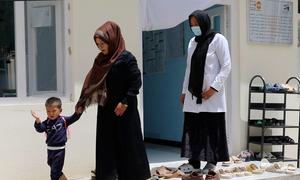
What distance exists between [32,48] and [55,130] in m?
1.10

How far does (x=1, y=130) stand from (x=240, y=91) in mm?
3059

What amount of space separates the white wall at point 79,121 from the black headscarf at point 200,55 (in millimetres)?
791

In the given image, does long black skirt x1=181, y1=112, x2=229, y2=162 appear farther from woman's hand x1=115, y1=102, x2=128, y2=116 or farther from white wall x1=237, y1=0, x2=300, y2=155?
white wall x1=237, y1=0, x2=300, y2=155

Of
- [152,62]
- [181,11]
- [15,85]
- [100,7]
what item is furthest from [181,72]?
[15,85]

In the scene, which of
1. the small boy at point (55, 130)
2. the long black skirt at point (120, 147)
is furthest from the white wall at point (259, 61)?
the small boy at point (55, 130)

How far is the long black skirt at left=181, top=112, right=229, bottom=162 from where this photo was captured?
4906 millimetres

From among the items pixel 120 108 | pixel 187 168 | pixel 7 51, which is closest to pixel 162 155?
pixel 187 168

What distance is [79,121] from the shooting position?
5.11m

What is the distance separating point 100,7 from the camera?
5.23 meters

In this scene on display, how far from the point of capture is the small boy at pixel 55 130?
4344 millimetres

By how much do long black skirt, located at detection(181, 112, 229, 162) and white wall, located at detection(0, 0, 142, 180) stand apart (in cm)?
103

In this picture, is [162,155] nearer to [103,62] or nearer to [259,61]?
[259,61]

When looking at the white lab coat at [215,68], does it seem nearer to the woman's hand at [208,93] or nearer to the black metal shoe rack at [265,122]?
the woman's hand at [208,93]

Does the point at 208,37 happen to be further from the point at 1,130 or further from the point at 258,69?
the point at 1,130
